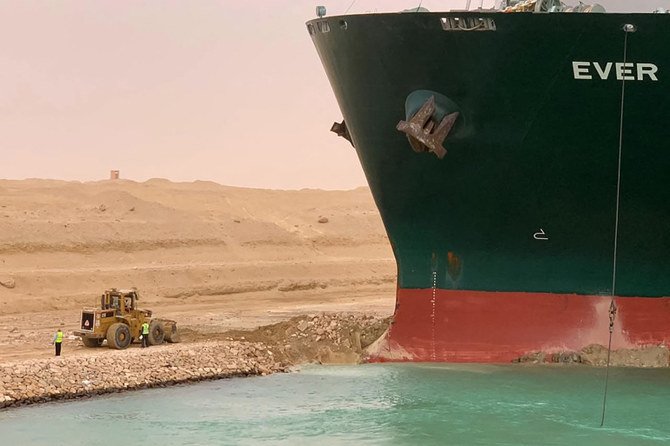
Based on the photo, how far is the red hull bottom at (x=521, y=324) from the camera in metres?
19.5

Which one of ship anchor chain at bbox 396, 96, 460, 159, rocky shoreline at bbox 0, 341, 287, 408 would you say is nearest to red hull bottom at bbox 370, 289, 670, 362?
ship anchor chain at bbox 396, 96, 460, 159

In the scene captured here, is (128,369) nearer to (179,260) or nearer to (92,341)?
(92,341)

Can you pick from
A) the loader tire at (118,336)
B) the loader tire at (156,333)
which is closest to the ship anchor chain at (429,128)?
the loader tire at (156,333)

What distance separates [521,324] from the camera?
19672 millimetres

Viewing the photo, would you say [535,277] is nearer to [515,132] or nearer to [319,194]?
[515,132]

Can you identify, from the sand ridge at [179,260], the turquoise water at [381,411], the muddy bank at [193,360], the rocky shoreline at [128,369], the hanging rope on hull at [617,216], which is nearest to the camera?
the turquoise water at [381,411]

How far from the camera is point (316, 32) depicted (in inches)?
821

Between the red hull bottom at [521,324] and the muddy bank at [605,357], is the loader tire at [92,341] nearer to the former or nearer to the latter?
the red hull bottom at [521,324]

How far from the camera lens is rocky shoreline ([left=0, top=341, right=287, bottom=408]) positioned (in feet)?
58.9

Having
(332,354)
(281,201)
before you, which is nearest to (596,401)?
(332,354)

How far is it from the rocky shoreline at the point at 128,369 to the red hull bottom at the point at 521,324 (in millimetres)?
3133

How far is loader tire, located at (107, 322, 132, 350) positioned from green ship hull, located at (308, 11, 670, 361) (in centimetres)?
537

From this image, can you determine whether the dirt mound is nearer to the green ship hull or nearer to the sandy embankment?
the green ship hull

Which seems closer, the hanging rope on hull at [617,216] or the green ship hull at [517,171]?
the hanging rope on hull at [617,216]
